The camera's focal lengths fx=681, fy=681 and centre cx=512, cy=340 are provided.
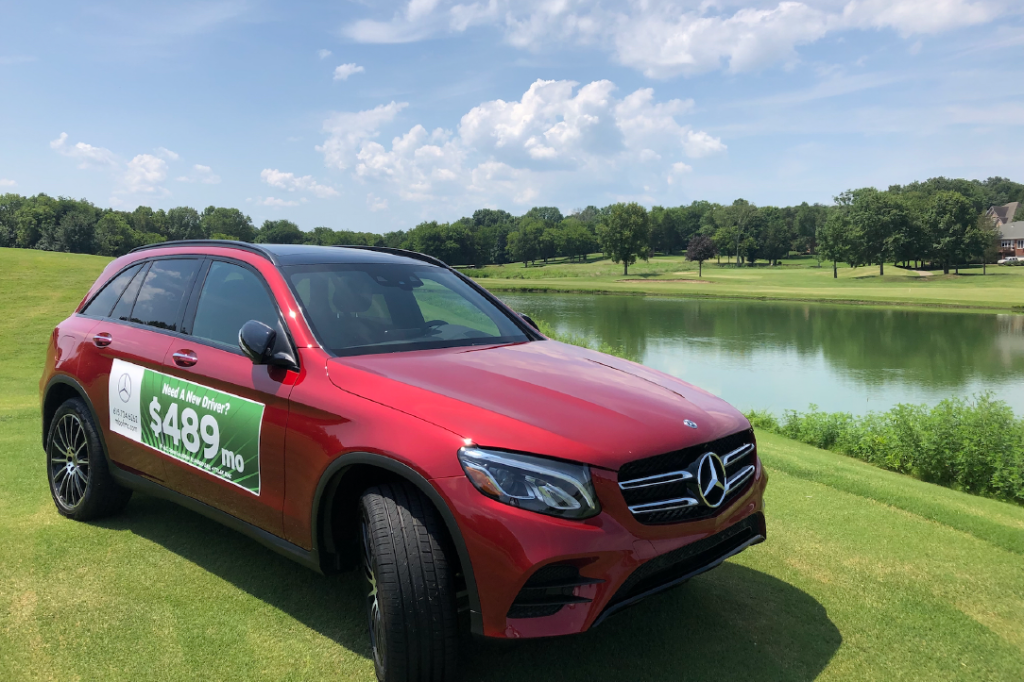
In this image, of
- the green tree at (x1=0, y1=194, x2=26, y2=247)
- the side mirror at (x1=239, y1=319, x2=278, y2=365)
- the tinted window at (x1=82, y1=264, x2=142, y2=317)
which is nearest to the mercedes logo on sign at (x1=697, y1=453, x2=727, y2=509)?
the side mirror at (x1=239, y1=319, x2=278, y2=365)

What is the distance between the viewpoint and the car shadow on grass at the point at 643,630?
9.82 feet

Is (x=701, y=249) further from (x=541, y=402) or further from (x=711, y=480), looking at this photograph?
(x=541, y=402)

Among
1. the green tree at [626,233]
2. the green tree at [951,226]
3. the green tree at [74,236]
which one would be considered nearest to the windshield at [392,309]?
the green tree at [74,236]

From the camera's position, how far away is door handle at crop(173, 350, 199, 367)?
145 inches

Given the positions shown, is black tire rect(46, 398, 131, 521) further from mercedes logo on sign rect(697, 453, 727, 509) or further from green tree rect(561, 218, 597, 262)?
green tree rect(561, 218, 597, 262)

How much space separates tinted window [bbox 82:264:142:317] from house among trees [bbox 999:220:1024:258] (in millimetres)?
132121

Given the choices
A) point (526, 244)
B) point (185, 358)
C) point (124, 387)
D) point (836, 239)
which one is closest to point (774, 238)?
point (836, 239)

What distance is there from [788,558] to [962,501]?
9.91 feet

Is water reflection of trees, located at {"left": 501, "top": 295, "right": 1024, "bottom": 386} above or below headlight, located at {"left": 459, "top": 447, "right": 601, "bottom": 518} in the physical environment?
below

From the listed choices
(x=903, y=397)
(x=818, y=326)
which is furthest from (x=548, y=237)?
(x=903, y=397)

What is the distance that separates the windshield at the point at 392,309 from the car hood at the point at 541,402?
0.21 meters

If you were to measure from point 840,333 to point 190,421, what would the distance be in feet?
107

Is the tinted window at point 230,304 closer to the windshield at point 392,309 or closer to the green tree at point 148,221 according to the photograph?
the windshield at point 392,309

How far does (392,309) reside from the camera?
3.92m
